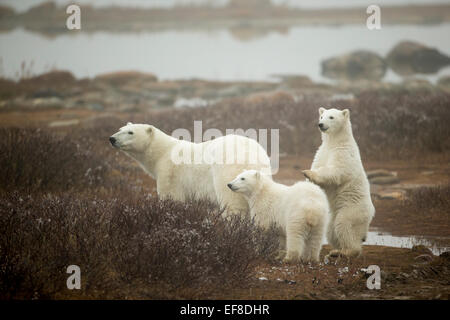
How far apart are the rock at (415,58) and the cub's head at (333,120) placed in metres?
23.0

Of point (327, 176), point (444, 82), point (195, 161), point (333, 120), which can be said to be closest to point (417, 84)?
point (444, 82)

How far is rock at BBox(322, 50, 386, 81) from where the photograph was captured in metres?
28.5

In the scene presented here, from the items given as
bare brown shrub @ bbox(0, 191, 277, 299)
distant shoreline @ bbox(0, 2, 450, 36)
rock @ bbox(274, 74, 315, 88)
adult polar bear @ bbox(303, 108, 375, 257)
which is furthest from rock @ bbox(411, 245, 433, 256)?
distant shoreline @ bbox(0, 2, 450, 36)

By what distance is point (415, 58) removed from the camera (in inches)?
1211

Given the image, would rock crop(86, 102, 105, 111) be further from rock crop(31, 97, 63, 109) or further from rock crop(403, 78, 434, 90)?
rock crop(403, 78, 434, 90)

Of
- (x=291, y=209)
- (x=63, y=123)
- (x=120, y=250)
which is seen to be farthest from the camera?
(x=63, y=123)

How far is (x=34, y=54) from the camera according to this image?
107ft

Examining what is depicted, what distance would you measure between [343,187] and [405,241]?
5.17ft

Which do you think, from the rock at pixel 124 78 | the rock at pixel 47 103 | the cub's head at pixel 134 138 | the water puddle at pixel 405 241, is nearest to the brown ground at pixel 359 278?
the water puddle at pixel 405 241

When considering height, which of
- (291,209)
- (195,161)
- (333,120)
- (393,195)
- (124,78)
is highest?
(124,78)

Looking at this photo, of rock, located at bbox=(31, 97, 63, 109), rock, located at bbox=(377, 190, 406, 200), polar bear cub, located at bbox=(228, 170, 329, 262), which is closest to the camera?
polar bear cub, located at bbox=(228, 170, 329, 262)

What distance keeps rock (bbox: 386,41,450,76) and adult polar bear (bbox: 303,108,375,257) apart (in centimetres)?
2306

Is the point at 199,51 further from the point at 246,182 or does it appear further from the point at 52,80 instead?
the point at 246,182
